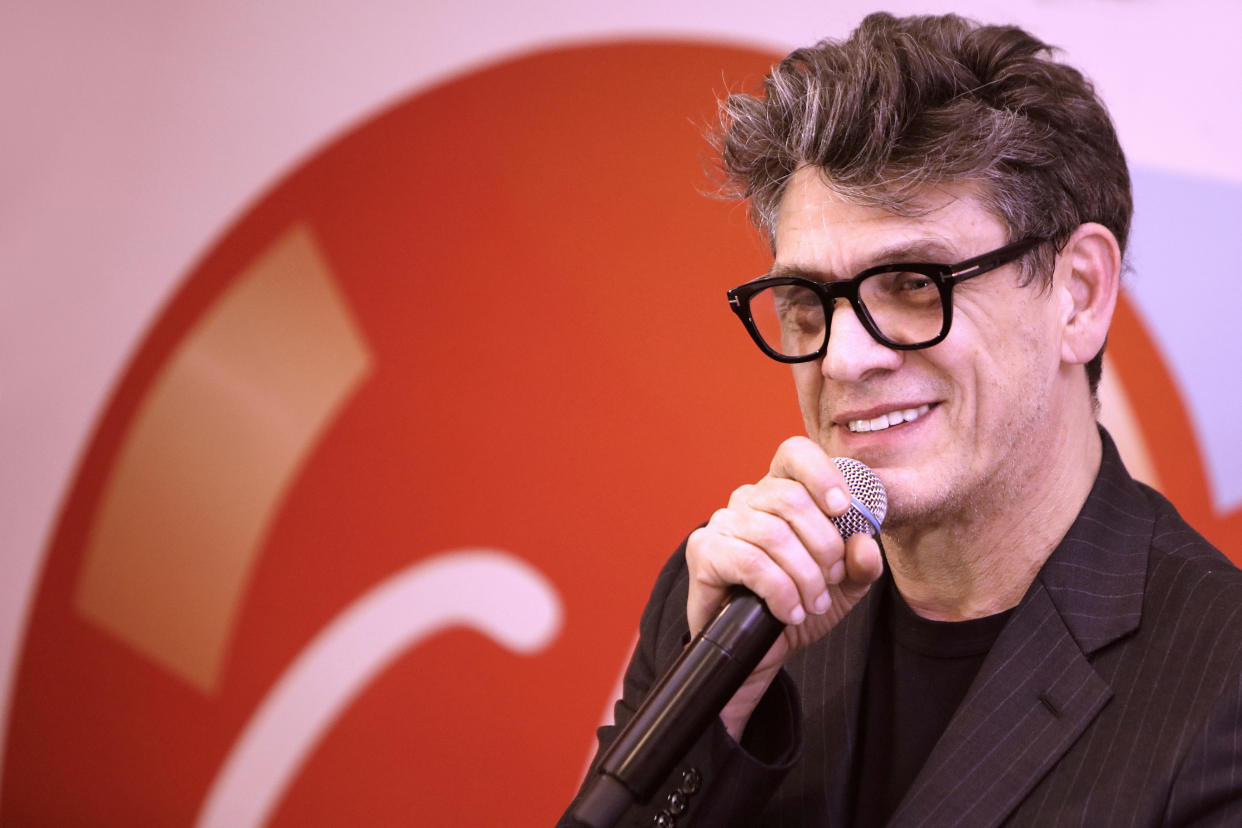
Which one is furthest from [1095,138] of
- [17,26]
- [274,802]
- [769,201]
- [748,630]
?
[17,26]

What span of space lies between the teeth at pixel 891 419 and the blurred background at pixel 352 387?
0.82 meters

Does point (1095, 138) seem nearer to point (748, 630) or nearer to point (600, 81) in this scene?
point (748, 630)

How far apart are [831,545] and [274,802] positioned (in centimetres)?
188

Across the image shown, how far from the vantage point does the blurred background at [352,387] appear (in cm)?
242

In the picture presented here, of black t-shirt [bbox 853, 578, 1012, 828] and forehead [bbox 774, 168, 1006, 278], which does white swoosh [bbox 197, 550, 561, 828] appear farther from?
forehead [bbox 774, 168, 1006, 278]

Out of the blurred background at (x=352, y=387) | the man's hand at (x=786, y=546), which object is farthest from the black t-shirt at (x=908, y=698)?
the blurred background at (x=352, y=387)

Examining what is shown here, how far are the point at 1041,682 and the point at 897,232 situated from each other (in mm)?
603

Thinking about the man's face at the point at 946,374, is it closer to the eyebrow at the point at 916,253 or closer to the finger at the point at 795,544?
the eyebrow at the point at 916,253

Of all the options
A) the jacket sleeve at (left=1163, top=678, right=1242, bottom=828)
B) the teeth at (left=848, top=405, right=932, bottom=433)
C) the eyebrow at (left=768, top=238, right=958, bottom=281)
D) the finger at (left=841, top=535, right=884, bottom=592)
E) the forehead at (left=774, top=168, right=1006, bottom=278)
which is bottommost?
the jacket sleeve at (left=1163, top=678, right=1242, bottom=828)

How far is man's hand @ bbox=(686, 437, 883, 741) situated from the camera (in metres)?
1.16

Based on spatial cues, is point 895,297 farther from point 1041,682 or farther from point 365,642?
point 365,642

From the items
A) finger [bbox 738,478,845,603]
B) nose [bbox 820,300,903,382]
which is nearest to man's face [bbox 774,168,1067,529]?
nose [bbox 820,300,903,382]

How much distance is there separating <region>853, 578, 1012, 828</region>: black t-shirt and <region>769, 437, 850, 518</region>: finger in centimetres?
42

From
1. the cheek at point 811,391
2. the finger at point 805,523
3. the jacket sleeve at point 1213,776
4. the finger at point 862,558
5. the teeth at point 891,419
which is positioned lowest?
the jacket sleeve at point 1213,776
